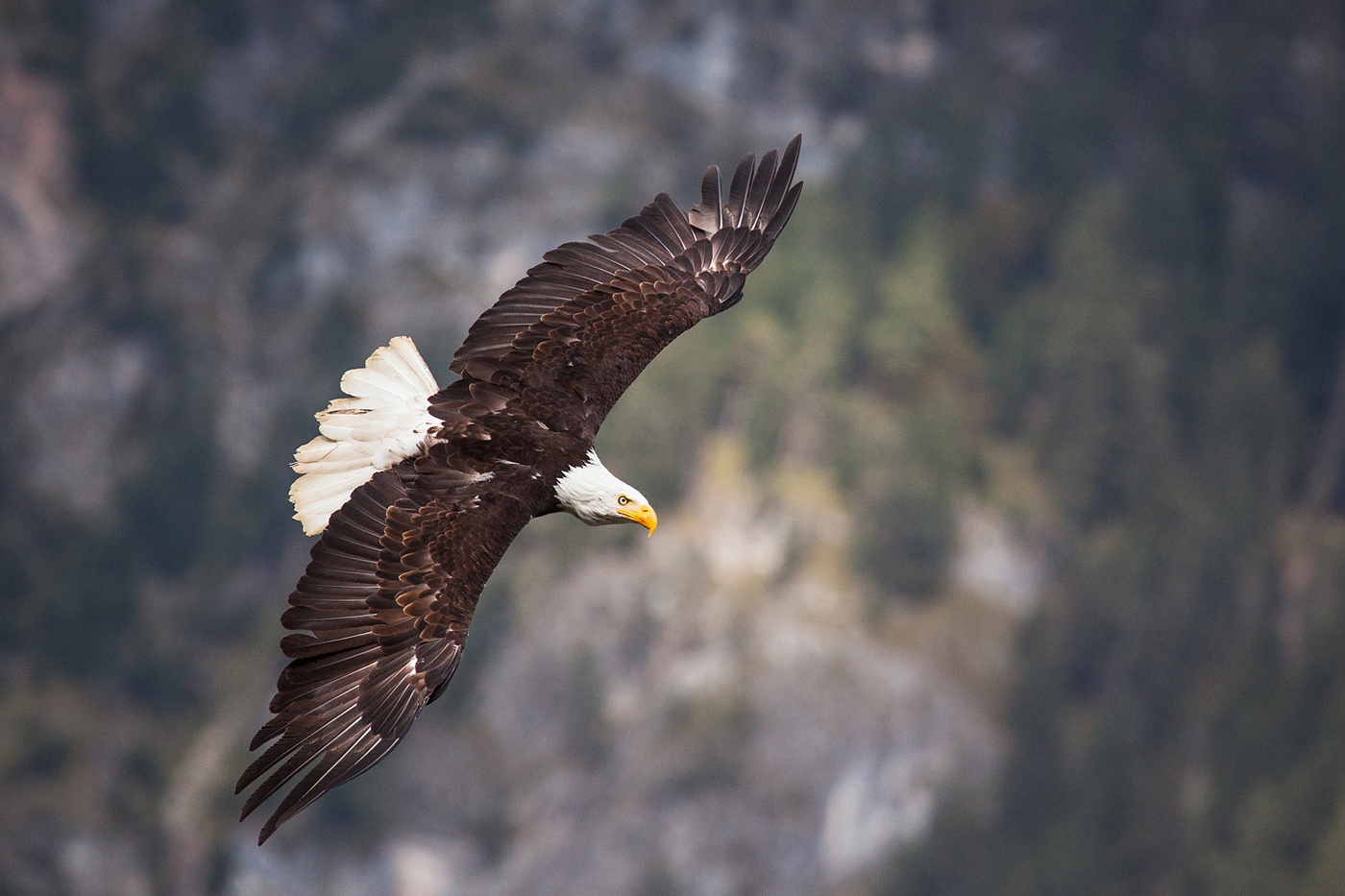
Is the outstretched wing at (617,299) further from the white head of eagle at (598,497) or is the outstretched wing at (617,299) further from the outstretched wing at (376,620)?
the outstretched wing at (376,620)

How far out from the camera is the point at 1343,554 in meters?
106

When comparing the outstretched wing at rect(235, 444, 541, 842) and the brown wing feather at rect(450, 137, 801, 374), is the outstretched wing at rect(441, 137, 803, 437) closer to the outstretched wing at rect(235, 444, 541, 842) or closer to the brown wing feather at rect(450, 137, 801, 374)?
the brown wing feather at rect(450, 137, 801, 374)

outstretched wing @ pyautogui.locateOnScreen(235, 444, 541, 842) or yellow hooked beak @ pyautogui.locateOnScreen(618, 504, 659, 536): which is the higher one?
yellow hooked beak @ pyautogui.locateOnScreen(618, 504, 659, 536)

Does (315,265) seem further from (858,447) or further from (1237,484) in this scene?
(1237,484)

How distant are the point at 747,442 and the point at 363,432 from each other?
87.0 m

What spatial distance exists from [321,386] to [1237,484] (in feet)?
190

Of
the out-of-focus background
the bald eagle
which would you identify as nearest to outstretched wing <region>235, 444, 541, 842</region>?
the bald eagle

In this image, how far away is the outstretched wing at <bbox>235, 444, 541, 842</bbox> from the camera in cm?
1021

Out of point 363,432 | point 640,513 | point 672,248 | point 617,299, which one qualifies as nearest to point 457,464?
point 363,432

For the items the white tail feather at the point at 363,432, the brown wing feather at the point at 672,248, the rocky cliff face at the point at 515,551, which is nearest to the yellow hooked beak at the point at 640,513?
the white tail feather at the point at 363,432

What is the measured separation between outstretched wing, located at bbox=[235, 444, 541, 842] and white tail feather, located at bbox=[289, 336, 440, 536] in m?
0.89

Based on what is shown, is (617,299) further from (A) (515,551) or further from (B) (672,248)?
(A) (515,551)

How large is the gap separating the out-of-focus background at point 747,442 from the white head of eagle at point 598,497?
76.4m

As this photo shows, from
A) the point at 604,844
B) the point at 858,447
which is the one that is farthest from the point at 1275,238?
the point at 604,844
